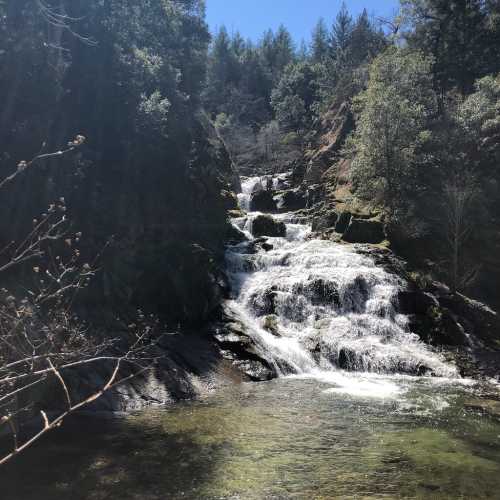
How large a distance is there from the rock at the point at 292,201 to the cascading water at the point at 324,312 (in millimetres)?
14642

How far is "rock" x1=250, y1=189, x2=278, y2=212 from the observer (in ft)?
148

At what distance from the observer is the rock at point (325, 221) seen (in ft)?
109

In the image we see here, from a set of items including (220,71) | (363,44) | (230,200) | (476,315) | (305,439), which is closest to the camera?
(305,439)

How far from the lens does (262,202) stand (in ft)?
149

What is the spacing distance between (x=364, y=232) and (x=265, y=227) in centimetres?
754

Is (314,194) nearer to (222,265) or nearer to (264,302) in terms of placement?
(222,265)

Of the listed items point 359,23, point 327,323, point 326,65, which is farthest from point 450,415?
point 359,23

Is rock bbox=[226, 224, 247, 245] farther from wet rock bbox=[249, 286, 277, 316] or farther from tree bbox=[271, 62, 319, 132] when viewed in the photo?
tree bbox=[271, 62, 319, 132]

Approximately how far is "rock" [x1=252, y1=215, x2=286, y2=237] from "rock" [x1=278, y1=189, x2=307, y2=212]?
10.2 m

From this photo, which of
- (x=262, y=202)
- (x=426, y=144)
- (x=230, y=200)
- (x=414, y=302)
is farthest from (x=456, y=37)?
(x=414, y=302)

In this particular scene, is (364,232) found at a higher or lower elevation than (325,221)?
lower

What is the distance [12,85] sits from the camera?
16.8 m

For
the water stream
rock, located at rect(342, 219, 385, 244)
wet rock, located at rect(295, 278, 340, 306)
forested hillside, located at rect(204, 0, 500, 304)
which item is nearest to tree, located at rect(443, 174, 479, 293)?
forested hillside, located at rect(204, 0, 500, 304)

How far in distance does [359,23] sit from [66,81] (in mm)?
69689
